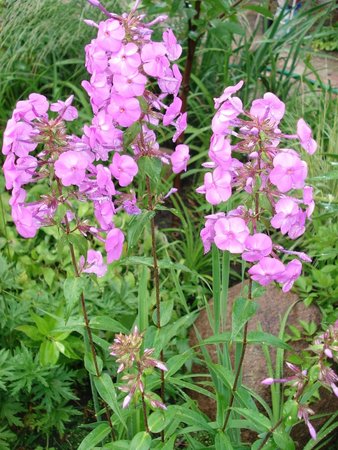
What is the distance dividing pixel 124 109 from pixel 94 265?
451 millimetres

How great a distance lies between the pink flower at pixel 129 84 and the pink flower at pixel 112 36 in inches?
2.0

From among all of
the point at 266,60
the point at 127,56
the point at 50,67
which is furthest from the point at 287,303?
the point at 50,67

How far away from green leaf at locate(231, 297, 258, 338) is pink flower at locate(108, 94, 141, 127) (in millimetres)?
467

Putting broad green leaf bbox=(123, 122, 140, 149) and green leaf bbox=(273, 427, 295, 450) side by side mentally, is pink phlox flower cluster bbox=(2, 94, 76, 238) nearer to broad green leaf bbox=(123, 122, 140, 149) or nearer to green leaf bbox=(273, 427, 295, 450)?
broad green leaf bbox=(123, 122, 140, 149)

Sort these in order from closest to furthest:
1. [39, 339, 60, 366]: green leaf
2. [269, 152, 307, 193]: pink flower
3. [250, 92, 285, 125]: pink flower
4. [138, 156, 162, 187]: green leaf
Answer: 1. [269, 152, 307, 193]: pink flower
2. [250, 92, 285, 125]: pink flower
3. [138, 156, 162, 187]: green leaf
4. [39, 339, 60, 366]: green leaf

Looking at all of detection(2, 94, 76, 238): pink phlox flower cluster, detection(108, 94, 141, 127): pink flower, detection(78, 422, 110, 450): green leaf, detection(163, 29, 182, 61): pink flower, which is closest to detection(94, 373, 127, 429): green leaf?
detection(78, 422, 110, 450): green leaf

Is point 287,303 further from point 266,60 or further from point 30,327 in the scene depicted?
point 266,60

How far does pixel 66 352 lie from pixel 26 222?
3.05 ft

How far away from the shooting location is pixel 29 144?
1267mm

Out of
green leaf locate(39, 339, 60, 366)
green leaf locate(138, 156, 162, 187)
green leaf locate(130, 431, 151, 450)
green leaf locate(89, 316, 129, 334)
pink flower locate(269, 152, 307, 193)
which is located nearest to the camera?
pink flower locate(269, 152, 307, 193)

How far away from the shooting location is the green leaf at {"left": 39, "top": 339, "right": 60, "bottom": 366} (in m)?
2.06

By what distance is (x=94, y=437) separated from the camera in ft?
5.38

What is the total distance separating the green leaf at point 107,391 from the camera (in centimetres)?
152

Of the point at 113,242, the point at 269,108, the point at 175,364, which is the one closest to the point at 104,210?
the point at 113,242
